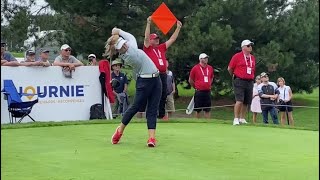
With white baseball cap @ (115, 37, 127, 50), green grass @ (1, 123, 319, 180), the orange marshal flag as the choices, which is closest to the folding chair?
green grass @ (1, 123, 319, 180)

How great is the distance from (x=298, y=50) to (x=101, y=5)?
9.23 m

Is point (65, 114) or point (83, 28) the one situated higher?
point (83, 28)

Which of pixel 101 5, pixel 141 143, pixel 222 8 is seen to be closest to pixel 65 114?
pixel 141 143

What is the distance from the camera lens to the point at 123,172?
630cm

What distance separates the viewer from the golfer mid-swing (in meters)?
8.32

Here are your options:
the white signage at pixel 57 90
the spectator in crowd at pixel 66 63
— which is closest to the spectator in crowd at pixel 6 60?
the white signage at pixel 57 90

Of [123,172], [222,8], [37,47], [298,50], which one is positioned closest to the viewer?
[123,172]

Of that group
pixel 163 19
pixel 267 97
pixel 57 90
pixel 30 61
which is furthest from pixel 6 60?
pixel 267 97

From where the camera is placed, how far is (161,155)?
762 centimetres

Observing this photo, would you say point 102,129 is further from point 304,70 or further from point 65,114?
point 304,70

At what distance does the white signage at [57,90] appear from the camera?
13523mm

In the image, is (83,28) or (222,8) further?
(83,28)

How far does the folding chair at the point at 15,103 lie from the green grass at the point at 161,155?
222cm

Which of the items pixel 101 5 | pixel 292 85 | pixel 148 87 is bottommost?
pixel 292 85
